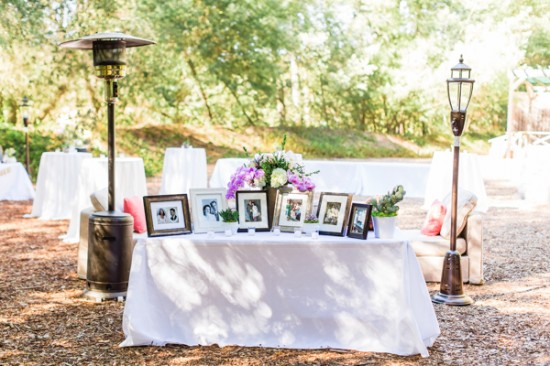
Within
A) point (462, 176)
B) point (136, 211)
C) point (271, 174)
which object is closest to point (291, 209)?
point (271, 174)

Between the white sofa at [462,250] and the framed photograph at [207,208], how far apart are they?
2.29 meters

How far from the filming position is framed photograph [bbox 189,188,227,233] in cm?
474

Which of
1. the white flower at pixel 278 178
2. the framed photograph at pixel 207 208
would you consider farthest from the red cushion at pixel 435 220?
the framed photograph at pixel 207 208

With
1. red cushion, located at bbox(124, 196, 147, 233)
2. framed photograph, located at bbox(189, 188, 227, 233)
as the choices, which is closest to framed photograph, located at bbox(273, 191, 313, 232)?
framed photograph, located at bbox(189, 188, 227, 233)

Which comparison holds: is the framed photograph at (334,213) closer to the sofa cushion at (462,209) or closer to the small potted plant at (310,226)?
the small potted plant at (310,226)

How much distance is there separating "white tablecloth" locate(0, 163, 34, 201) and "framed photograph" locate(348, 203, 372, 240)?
10060 millimetres

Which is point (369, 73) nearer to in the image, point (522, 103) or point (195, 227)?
point (522, 103)

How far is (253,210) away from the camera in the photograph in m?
4.77

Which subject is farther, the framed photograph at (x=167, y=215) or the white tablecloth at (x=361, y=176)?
the white tablecloth at (x=361, y=176)

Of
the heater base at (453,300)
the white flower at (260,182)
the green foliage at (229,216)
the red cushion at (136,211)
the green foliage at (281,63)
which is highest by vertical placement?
the green foliage at (281,63)

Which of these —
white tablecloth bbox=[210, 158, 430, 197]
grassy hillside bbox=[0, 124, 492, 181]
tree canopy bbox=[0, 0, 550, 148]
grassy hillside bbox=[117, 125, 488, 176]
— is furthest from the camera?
grassy hillside bbox=[117, 125, 488, 176]

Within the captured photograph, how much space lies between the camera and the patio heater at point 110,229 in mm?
5574

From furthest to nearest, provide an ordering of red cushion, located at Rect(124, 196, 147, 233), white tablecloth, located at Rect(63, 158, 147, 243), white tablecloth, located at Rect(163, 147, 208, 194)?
white tablecloth, located at Rect(163, 147, 208, 194) < white tablecloth, located at Rect(63, 158, 147, 243) < red cushion, located at Rect(124, 196, 147, 233)

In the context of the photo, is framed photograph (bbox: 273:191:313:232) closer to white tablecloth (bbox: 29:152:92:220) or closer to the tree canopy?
white tablecloth (bbox: 29:152:92:220)
